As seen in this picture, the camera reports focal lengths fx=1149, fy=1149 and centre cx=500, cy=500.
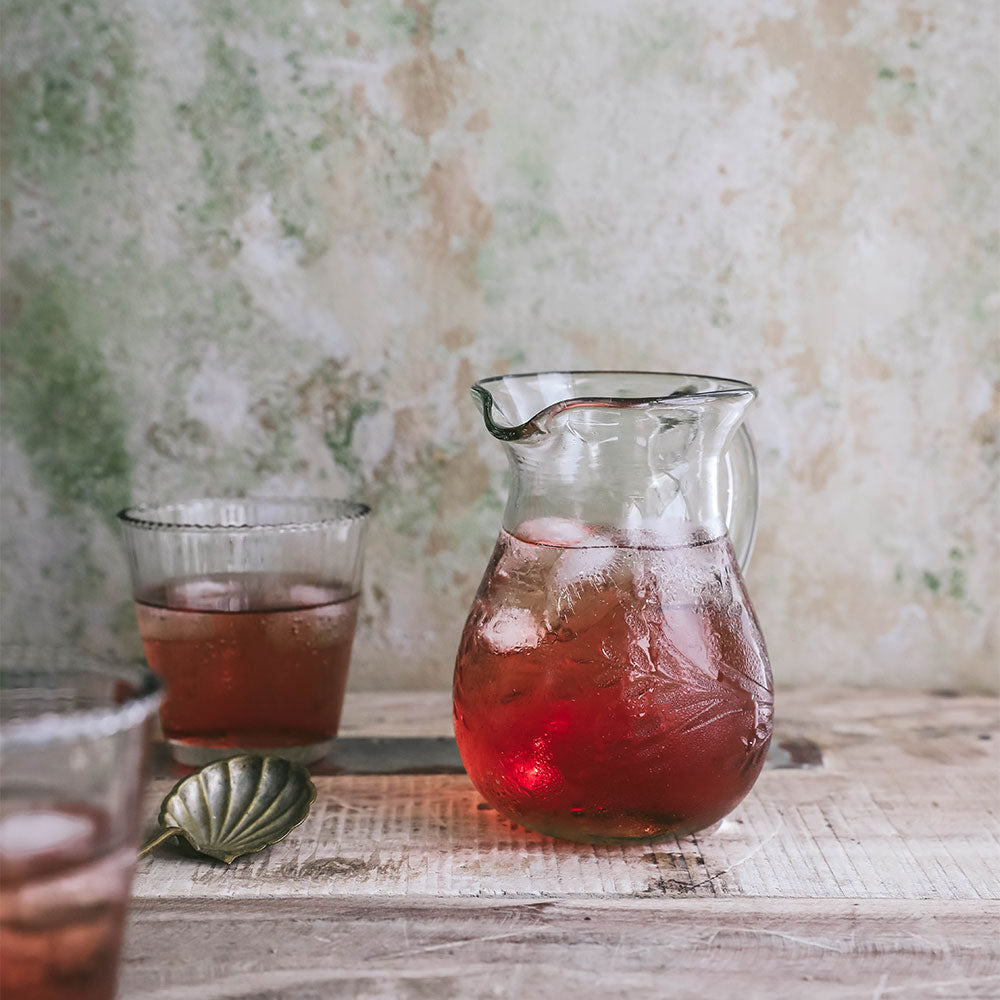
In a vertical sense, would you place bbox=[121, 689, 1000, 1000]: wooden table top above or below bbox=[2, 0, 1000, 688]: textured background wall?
below

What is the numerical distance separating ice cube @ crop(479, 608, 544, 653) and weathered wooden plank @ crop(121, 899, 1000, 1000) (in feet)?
0.47

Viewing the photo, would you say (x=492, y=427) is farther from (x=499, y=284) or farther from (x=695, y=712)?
(x=499, y=284)

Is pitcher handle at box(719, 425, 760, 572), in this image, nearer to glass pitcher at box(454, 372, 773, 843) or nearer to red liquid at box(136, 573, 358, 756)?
glass pitcher at box(454, 372, 773, 843)

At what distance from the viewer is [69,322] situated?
3.21ft

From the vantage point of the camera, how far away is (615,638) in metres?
0.65

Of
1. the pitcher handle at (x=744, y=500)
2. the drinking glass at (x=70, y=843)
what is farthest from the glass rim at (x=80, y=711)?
the pitcher handle at (x=744, y=500)

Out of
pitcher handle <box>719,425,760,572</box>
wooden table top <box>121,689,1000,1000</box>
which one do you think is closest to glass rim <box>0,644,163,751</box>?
wooden table top <box>121,689,1000,1000</box>

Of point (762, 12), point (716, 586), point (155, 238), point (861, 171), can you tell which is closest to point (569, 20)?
point (762, 12)

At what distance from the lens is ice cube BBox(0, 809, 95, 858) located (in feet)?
1.46

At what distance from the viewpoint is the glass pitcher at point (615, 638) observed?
2.13ft

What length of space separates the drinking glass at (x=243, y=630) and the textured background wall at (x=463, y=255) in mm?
185

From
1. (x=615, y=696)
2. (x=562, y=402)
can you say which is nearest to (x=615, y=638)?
(x=615, y=696)

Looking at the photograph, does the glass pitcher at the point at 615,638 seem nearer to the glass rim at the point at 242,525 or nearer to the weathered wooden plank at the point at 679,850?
the weathered wooden plank at the point at 679,850

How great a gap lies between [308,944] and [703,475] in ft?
1.15
